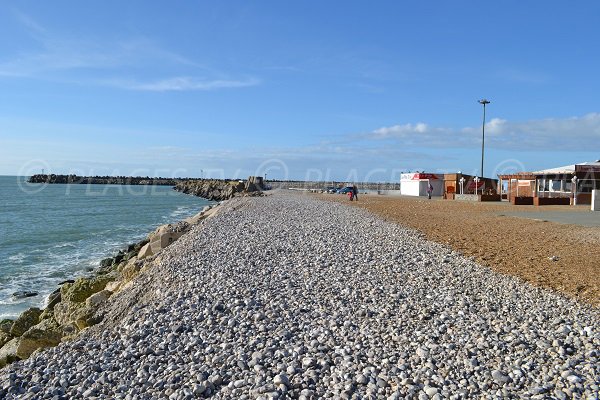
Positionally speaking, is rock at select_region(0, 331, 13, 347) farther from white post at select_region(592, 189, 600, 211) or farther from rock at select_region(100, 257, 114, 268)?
white post at select_region(592, 189, 600, 211)

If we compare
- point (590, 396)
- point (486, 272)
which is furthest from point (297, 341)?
point (486, 272)

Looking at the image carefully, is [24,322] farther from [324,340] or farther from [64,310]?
[324,340]

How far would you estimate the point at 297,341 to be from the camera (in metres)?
5.56

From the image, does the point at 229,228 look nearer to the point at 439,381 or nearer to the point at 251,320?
the point at 251,320

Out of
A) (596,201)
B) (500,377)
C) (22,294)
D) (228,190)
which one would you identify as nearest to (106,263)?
(22,294)

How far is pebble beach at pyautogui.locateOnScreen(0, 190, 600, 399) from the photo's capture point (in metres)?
4.55

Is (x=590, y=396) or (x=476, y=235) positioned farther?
(x=476, y=235)

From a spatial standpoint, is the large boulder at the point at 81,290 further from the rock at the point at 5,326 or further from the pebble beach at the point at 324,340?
the pebble beach at the point at 324,340

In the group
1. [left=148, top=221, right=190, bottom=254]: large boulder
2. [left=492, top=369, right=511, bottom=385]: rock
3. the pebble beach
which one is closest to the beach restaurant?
[left=148, top=221, right=190, bottom=254]: large boulder

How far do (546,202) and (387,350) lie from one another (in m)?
31.4

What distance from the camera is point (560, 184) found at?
34844 millimetres

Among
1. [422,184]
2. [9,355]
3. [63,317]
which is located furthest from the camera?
[422,184]

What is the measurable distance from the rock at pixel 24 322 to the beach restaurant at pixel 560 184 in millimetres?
30608

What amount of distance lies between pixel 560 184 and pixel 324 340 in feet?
114
